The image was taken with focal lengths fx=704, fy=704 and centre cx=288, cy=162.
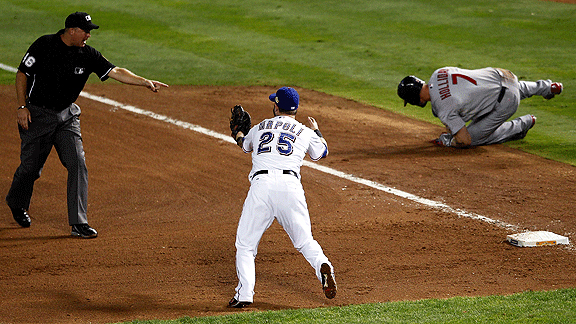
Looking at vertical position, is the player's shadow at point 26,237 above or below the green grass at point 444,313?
below

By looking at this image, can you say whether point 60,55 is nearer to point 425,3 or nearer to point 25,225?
point 25,225

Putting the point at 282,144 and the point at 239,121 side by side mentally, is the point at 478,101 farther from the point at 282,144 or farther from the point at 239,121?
the point at 282,144

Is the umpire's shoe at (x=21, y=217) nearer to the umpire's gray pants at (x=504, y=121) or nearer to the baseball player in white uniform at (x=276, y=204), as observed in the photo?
the baseball player in white uniform at (x=276, y=204)

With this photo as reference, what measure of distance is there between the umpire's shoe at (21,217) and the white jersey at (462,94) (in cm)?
552

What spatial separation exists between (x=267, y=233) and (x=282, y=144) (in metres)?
1.76

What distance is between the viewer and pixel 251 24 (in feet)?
55.8

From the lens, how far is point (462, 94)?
9.69 meters

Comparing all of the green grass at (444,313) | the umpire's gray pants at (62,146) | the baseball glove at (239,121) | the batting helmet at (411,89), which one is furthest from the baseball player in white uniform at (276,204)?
the batting helmet at (411,89)

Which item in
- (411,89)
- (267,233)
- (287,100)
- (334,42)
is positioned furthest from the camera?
(334,42)

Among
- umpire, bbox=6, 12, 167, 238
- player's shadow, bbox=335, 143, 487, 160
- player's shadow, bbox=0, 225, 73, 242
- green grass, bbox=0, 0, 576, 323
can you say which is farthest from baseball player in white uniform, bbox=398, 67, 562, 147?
player's shadow, bbox=0, 225, 73, 242

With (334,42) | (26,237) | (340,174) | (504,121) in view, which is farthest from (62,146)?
(334,42)

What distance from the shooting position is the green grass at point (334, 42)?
42.2ft

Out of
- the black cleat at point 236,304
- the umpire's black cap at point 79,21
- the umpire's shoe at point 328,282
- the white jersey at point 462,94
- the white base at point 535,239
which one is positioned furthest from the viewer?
the white jersey at point 462,94

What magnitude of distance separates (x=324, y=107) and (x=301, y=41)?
4.43 metres
